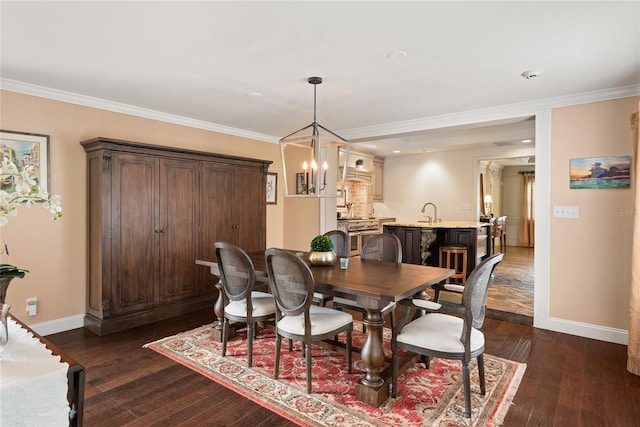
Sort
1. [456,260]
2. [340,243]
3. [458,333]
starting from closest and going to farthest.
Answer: [458,333], [340,243], [456,260]

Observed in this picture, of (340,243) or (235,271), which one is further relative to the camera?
(340,243)

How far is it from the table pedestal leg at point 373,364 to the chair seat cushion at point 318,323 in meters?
0.29

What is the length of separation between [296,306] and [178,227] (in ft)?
7.25

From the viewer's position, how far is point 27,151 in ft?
10.8

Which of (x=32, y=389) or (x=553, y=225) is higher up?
(x=553, y=225)

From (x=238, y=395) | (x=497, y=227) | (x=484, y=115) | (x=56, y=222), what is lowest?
(x=238, y=395)

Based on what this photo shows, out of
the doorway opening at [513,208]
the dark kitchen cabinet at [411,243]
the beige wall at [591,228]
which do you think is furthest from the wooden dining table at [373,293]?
the doorway opening at [513,208]

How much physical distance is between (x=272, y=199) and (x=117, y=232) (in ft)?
8.32

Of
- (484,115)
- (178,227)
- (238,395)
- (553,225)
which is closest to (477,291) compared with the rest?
(238,395)

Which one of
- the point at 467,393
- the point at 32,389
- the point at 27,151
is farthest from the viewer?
the point at 27,151

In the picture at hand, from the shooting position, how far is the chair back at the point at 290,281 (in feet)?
7.61

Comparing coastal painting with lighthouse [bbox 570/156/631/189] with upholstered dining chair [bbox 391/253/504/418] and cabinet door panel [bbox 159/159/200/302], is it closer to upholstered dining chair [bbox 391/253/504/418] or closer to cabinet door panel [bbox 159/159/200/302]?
upholstered dining chair [bbox 391/253/504/418]

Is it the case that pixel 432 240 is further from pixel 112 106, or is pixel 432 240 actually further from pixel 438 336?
pixel 112 106

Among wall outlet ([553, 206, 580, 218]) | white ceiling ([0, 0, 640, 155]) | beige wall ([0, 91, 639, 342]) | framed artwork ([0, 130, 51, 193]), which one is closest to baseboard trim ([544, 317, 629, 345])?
beige wall ([0, 91, 639, 342])
